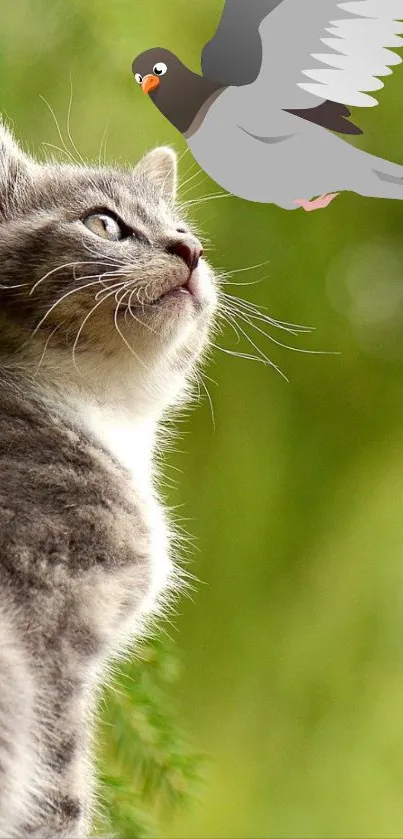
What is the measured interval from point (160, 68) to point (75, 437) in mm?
390

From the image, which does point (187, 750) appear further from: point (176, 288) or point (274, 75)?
point (274, 75)

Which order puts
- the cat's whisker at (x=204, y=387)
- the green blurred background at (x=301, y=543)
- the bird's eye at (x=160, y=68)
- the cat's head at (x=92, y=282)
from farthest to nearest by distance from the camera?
the green blurred background at (x=301, y=543)
the cat's whisker at (x=204, y=387)
the bird's eye at (x=160, y=68)
the cat's head at (x=92, y=282)

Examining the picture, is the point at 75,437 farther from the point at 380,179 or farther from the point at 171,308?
the point at 380,179

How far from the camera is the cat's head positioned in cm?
79

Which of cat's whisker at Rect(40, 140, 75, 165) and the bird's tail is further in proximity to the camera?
cat's whisker at Rect(40, 140, 75, 165)

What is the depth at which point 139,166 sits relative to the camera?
982 mm

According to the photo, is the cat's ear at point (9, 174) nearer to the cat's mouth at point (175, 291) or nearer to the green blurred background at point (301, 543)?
the cat's mouth at point (175, 291)

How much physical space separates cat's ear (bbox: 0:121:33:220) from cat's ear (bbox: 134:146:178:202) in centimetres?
14

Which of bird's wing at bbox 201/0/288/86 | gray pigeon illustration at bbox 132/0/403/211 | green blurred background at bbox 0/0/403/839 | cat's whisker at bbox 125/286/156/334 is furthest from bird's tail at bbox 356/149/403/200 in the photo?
green blurred background at bbox 0/0/403/839

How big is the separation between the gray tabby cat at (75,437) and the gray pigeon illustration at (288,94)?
0.09 metres

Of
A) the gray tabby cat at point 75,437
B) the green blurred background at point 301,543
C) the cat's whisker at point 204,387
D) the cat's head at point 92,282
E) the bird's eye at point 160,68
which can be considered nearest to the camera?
→ the gray tabby cat at point 75,437

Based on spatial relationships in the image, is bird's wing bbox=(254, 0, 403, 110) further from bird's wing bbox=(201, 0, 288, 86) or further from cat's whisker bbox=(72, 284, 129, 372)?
cat's whisker bbox=(72, 284, 129, 372)

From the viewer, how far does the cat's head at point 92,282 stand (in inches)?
31.0

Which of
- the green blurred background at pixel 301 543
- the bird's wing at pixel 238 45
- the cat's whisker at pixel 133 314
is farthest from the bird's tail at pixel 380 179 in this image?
the green blurred background at pixel 301 543
